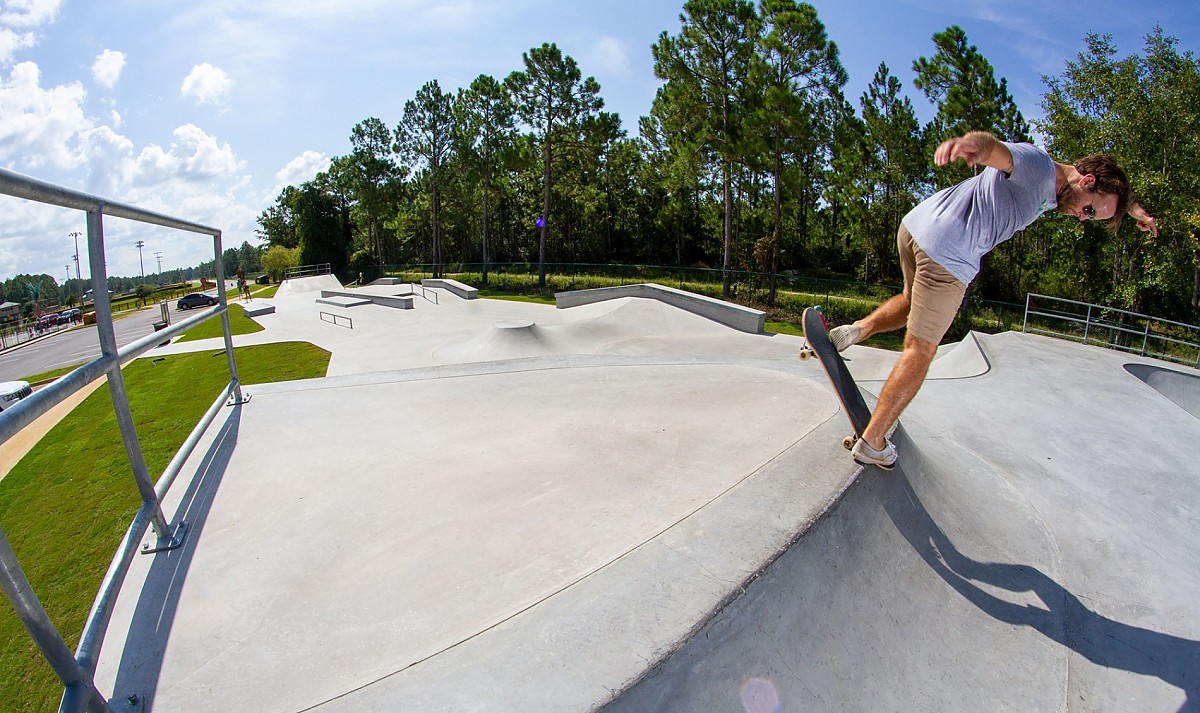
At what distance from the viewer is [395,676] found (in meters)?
1.82

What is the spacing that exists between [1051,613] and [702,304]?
54.5 ft

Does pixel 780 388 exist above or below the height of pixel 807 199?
below

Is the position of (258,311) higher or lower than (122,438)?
lower

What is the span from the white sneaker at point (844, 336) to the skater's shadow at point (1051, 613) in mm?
878

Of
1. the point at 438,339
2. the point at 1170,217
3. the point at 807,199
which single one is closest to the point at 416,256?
the point at 807,199

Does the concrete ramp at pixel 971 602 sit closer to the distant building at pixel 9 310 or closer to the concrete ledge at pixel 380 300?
the distant building at pixel 9 310

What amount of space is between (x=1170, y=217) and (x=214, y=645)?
26.9 m

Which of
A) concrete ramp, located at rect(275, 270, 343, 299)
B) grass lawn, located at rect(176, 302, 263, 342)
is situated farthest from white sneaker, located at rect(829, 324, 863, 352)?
concrete ramp, located at rect(275, 270, 343, 299)

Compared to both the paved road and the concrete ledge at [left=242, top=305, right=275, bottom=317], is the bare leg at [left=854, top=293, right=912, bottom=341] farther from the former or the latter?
the concrete ledge at [left=242, top=305, right=275, bottom=317]

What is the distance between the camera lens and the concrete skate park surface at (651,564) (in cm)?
196

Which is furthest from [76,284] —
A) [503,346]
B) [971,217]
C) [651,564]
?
[503,346]

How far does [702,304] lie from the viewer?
1912 centimetres

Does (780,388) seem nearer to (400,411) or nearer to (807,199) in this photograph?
(400,411)

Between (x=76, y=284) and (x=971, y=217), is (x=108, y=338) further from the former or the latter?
(x=971, y=217)
